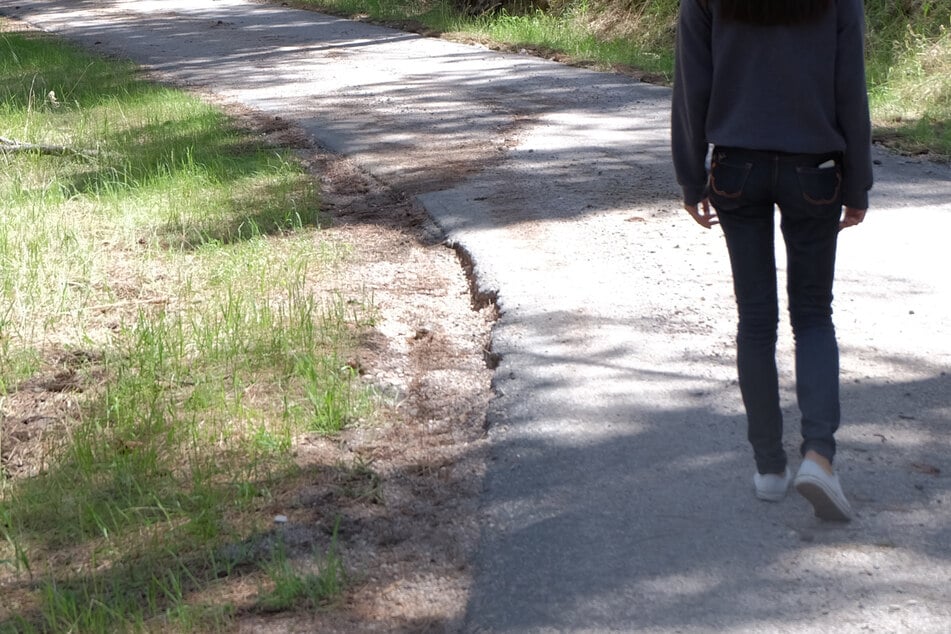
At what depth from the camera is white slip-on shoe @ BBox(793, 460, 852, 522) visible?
349 centimetres

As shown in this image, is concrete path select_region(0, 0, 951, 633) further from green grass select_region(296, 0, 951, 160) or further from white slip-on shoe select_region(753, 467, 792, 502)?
green grass select_region(296, 0, 951, 160)

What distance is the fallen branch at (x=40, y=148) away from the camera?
9625 millimetres

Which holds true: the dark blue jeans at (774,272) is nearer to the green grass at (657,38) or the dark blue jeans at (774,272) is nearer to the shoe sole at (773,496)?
the shoe sole at (773,496)

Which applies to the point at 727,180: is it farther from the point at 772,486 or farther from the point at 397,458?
the point at 397,458

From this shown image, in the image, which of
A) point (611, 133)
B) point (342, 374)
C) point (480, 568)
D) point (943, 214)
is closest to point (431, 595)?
point (480, 568)

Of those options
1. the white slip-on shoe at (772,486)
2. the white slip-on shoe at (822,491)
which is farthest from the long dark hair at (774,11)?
the white slip-on shoe at (772,486)

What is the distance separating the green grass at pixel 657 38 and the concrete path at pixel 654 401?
5.01ft

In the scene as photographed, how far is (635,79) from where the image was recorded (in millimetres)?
13102

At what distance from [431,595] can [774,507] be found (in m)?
1.12

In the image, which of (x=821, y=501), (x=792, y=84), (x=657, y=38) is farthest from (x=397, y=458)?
(x=657, y=38)

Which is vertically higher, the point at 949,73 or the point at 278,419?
the point at 949,73

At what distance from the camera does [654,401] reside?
4.66 m

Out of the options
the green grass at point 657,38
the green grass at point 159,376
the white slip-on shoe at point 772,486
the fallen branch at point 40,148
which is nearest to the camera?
the green grass at point 159,376

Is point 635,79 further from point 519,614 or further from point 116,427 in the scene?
point 519,614
